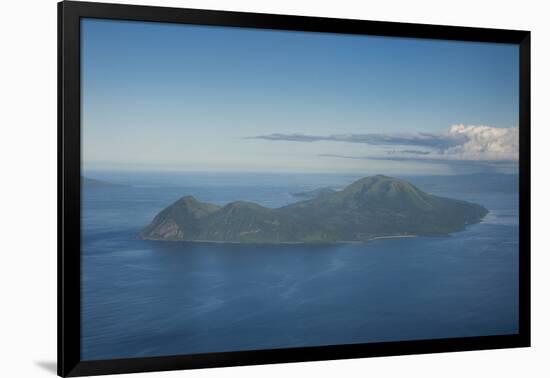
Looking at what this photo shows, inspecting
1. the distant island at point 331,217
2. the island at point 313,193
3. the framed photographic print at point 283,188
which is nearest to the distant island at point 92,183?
the framed photographic print at point 283,188

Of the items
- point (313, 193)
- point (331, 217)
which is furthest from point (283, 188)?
point (331, 217)

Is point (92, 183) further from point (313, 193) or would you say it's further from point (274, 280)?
point (313, 193)

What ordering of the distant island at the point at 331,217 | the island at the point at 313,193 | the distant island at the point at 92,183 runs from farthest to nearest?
the island at the point at 313,193 < the distant island at the point at 331,217 < the distant island at the point at 92,183

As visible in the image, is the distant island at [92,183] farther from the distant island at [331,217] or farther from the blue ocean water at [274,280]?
the distant island at [331,217]

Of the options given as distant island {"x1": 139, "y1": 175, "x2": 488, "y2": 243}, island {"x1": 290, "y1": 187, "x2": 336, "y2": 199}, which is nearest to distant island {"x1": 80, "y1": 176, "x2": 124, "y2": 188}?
distant island {"x1": 139, "y1": 175, "x2": 488, "y2": 243}

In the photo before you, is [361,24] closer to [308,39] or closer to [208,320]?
[308,39]

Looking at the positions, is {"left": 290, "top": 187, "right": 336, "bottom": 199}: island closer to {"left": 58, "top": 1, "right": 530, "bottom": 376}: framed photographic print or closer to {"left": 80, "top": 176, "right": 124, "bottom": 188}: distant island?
{"left": 58, "top": 1, "right": 530, "bottom": 376}: framed photographic print
